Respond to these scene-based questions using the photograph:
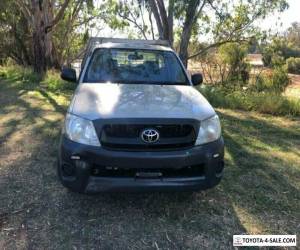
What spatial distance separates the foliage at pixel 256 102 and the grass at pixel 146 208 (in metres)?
3.09

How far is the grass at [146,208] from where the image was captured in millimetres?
3703

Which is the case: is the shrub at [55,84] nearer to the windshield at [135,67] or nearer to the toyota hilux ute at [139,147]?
the windshield at [135,67]

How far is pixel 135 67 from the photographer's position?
18.1ft

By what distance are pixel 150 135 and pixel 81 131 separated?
2.21 ft

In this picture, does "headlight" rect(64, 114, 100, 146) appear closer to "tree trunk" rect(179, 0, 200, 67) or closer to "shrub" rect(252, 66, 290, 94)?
"shrub" rect(252, 66, 290, 94)

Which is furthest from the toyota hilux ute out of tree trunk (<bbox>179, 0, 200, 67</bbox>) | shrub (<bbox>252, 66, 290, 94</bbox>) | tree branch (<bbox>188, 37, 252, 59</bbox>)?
tree branch (<bbox>188, 37, 252, 59</bbox>)

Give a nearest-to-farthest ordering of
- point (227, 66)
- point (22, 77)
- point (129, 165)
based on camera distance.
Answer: point (129, 165) → point (22, 77) → point (227, 66)

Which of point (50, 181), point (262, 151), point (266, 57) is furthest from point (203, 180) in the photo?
point (266, 57)

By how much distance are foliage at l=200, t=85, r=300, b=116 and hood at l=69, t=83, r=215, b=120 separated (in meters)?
5.11

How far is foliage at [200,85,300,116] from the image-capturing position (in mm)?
9477

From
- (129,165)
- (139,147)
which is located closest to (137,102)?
(139,147)

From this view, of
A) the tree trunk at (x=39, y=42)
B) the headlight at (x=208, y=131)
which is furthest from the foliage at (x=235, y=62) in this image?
the headlight at (x=208, y=131)

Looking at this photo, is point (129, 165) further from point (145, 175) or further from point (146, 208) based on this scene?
point (146, 208)

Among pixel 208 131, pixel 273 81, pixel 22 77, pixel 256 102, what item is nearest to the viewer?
pixel 208 131
